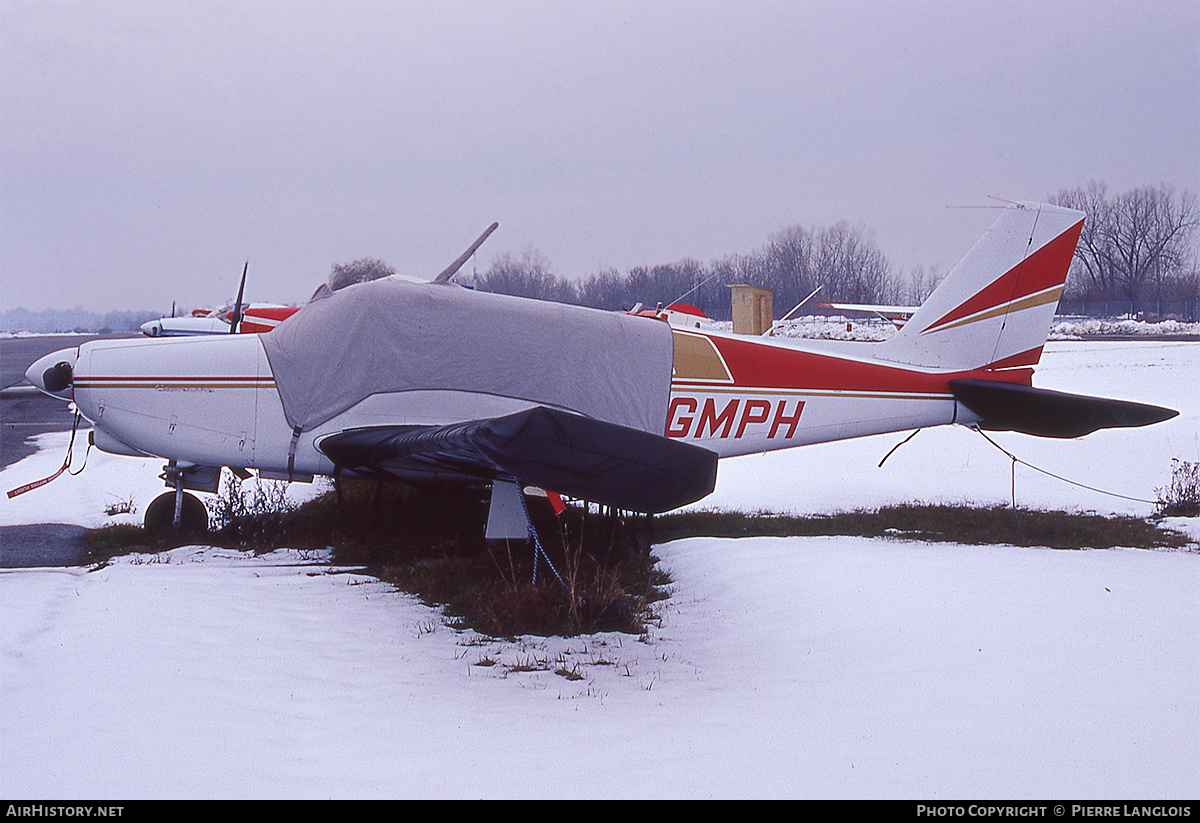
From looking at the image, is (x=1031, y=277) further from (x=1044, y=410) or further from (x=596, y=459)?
(x=596, y=459)

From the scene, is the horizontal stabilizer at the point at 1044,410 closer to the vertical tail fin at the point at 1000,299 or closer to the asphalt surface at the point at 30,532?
the vertical tail fin at the point at 1000,299

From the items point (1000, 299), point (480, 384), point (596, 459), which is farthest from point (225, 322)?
point (596, 459)

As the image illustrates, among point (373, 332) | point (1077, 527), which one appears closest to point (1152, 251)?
point (1077, 527)

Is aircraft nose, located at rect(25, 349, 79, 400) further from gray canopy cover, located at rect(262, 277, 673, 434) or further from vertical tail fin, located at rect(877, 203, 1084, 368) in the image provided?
vertical tail fin, located at rect(877, 203, 1084, 368)

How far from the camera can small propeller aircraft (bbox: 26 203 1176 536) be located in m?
6.31

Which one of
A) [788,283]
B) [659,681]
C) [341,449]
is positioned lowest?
[659,681]

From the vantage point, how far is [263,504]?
24.6ft

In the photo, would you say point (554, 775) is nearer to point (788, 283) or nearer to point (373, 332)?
point (373, 332)

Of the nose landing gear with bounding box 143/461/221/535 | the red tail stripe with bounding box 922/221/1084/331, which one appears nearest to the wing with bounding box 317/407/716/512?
the nose landing gear with bounding box 143/461/221/535

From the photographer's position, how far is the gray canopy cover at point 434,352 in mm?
6297

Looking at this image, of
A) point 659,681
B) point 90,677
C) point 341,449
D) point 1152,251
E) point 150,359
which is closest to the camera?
point 90,677

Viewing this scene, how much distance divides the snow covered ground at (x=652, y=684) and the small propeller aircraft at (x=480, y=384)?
39.8 inches

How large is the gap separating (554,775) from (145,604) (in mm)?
2841

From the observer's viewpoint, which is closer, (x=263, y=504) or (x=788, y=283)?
(x=263, y=504)
